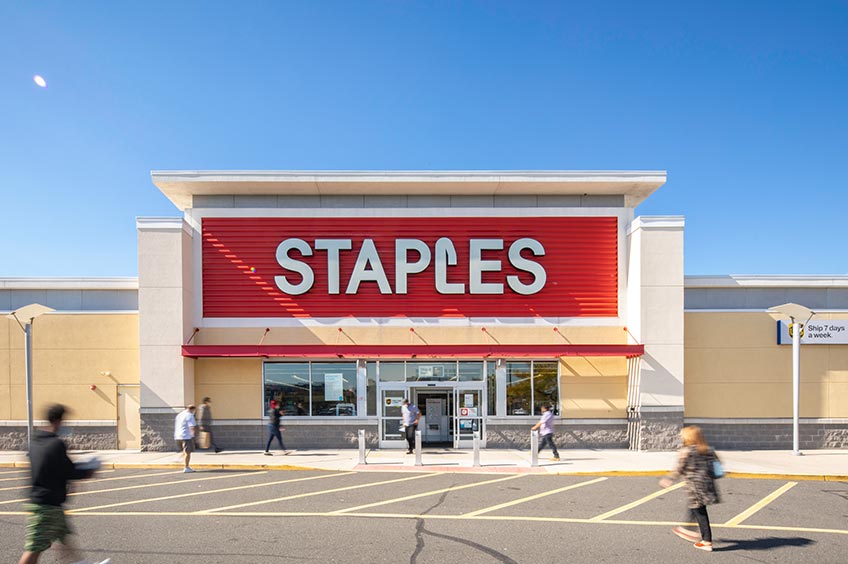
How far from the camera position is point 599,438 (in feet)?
55.4

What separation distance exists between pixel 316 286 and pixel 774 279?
12.9m

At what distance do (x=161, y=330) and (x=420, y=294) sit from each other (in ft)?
23.2

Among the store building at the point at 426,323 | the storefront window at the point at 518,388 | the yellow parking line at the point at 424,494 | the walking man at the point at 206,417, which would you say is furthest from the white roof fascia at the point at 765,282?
the walking man at the point at 206,417

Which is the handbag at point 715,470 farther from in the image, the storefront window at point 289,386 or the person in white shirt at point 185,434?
the storefront window at point 289,386

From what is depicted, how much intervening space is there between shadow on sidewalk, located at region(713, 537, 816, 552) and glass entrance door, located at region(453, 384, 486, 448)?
30.5 feet

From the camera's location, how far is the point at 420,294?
17328 millimetres

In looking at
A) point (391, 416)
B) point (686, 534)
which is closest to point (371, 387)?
point (391, 416)

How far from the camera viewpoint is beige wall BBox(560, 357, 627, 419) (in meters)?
17.0

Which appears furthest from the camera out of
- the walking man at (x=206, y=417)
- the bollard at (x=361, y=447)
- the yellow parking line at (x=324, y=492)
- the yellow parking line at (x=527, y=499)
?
the walking man at (x=206, y=417)

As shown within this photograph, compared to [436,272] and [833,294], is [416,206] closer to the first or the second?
[436,272]

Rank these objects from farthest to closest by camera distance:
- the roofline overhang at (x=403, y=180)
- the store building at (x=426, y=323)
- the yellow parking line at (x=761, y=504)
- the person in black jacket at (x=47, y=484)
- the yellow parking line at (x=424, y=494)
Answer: the roofline overhang at (x=403, y=180) < the store building at (x=426, y=323) < the yellow parking line at (x=424, y=494) < the yellow parking line at (x=761, y=504) < the person in black jacket at (x=47, y=484)

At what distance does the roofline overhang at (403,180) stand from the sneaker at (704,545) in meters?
10.8

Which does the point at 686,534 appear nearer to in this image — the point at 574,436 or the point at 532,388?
the point at 574,436

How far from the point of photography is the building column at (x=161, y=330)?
52.9 ft
